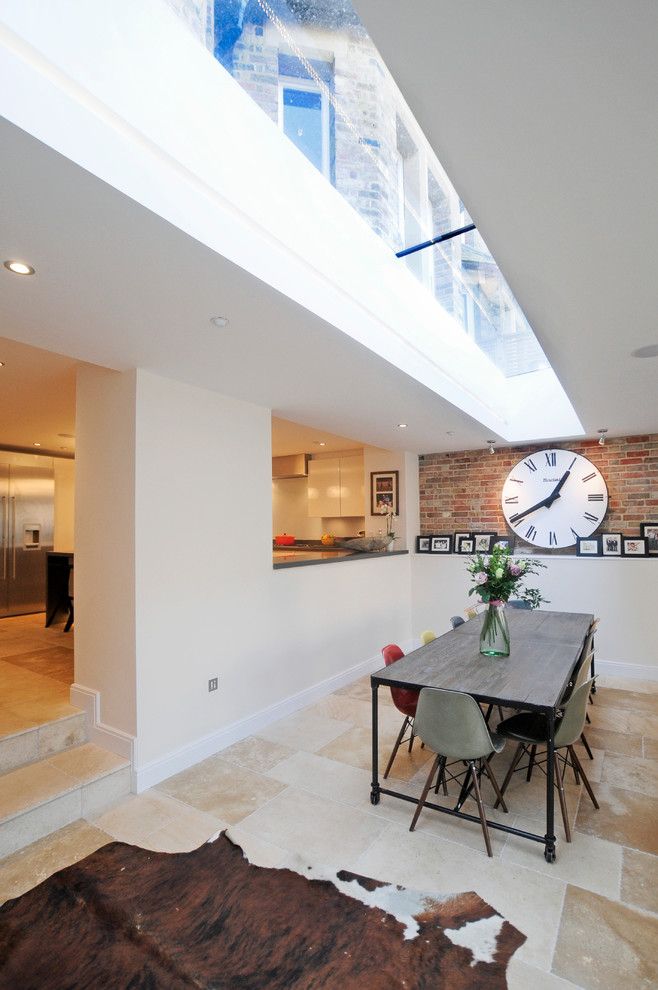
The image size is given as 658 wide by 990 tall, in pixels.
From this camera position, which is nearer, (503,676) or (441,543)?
(503,676)

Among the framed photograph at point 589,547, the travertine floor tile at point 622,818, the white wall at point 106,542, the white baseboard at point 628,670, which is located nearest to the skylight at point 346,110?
the white wall at point 106,542

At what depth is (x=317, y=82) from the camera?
191 centimetres

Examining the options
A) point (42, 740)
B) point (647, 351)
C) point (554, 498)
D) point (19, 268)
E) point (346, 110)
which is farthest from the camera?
point (554, 498)

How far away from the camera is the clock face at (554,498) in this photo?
5418mm

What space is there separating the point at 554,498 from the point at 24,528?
21.2 feet

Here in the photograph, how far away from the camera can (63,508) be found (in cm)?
686

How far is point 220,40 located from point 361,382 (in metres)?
1.85

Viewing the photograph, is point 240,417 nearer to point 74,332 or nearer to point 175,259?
point 74,332

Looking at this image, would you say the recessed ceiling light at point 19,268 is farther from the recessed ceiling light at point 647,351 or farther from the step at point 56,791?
the recessed ceiling light at point 647,351

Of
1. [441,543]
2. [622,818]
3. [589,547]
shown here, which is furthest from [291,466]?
[622,818]

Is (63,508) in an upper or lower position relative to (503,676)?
upper

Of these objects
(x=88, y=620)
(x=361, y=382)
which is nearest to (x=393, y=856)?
(x=88, y=620)

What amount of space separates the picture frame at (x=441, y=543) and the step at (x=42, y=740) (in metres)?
4.15

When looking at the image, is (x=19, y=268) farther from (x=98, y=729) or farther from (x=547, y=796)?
(x=547, y=796)
